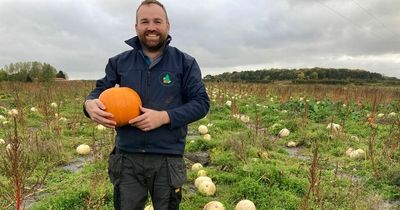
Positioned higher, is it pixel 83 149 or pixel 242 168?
pixel 242 168

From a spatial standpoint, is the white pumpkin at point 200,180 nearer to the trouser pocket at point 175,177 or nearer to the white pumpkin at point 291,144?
the trouser pocket at point 175,177

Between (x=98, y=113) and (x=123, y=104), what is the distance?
0.19 metres

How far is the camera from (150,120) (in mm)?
2975

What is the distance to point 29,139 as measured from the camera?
735 cm

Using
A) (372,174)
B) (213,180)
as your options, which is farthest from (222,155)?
(372,174)

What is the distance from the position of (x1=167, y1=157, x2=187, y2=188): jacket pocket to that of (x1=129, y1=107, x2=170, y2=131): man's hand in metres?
0.34

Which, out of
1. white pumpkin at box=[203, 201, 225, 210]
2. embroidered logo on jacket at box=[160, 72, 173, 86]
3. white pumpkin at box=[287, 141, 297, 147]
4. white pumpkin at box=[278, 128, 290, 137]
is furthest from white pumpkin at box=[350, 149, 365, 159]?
embroidered logo on jacket at box=[160, 72, 173, 86]

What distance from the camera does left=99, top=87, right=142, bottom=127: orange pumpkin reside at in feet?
10.1

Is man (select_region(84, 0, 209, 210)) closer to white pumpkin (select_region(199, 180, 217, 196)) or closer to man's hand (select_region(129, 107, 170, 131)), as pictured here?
man's hand (select_region(129, 107, 170, 131))

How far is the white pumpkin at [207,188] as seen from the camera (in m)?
5.32

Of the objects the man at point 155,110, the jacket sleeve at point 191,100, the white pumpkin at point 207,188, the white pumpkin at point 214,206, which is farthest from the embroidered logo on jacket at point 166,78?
the white pumpkin at point 207,188

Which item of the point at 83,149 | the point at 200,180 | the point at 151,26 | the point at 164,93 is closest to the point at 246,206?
the point at 200,180

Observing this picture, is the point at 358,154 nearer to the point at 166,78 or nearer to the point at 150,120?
the point at 166,78

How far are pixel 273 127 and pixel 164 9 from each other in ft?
24.8
